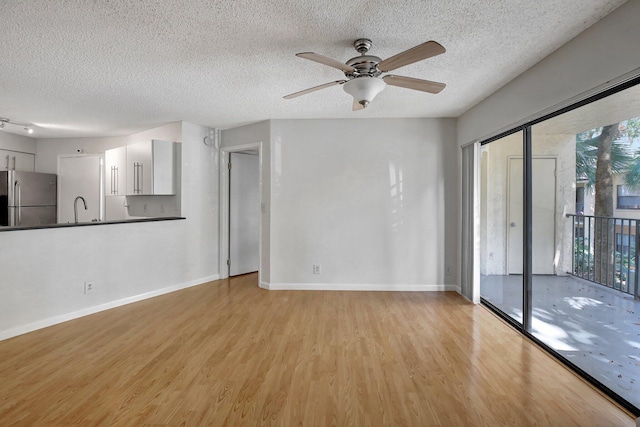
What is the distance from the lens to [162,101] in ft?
11.9

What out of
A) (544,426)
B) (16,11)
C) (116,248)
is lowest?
(544,426)

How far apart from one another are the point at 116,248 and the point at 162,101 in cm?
182

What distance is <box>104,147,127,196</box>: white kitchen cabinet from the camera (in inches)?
185

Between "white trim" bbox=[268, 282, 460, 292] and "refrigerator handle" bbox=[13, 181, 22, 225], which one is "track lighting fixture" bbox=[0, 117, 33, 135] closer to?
"refrigerator handle" bbox=[13, 181, 22, 225]

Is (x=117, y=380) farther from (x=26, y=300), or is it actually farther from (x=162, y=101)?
(x=162, y=101)

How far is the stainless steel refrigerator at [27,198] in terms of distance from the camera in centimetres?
495

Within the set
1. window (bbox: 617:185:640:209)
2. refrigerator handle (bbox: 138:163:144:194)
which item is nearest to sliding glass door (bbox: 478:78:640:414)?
window (bbox: 617:185:640:209)

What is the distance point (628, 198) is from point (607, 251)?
43 cm

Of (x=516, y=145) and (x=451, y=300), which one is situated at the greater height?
(x=516, y=145)

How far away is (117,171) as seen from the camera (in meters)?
4.80

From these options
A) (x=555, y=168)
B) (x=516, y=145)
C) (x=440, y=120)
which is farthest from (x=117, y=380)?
(x=440, y=120)

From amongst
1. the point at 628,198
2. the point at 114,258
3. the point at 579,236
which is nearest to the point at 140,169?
the point at 114,258

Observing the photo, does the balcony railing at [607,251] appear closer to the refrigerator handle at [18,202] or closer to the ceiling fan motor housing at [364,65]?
the ceiling fan motor housing at [364,65]

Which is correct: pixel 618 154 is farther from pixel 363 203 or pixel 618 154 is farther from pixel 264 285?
pixel 264 285
